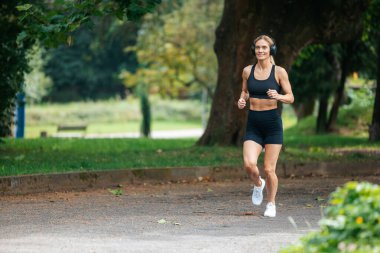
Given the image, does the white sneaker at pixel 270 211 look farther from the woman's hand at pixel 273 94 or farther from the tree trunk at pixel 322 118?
the tree trunk at pixel 322 118

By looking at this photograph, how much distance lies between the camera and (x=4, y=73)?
1786 centimetres

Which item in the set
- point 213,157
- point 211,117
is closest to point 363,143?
point 211,117

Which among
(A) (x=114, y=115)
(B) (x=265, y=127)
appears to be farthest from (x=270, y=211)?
(A) (x=114, y=115)

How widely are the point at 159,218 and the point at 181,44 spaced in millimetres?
35760

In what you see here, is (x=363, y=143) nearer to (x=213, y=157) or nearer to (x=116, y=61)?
(x=213, y=157)

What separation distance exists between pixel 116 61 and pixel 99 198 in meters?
69.7

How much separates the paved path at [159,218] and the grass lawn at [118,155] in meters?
1.23

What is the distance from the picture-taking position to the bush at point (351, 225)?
18.5 feet

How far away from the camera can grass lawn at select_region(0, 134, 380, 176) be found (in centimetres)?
1581

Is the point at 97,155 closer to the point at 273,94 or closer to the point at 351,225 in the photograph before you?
the point at 273,94

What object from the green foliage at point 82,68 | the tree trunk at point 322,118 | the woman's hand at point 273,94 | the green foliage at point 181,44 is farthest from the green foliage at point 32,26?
the green foliage at point 82,68

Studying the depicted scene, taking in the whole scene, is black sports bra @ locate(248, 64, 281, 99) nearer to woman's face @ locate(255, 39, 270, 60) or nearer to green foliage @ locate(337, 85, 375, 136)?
woman's face @ locate(255, 39, 270, 60)

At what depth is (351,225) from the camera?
571cm

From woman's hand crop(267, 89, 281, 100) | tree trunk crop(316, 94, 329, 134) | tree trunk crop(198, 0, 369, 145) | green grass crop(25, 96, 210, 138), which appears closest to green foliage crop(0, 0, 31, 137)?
tree trunk crop(198, 0, 369, 145)
